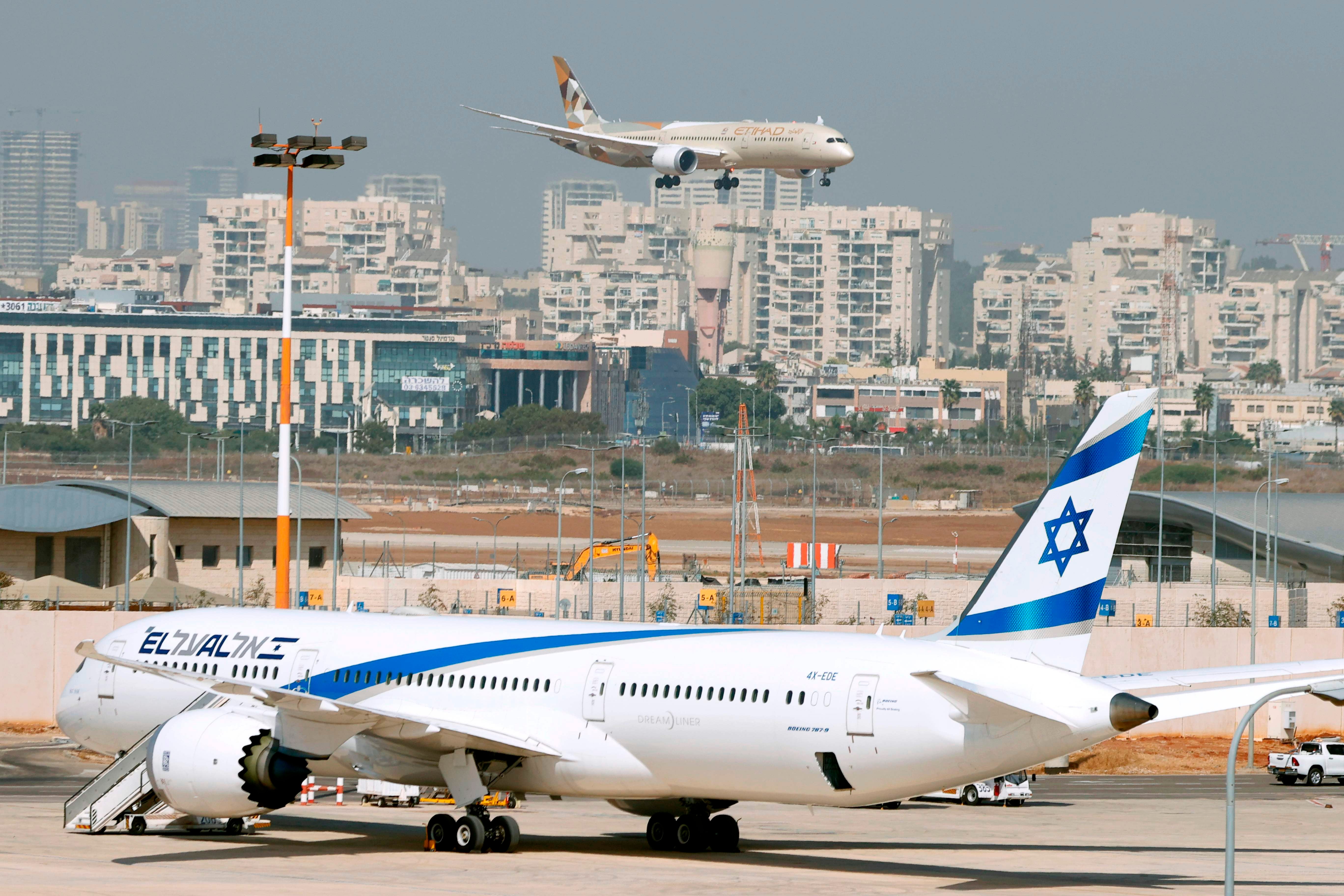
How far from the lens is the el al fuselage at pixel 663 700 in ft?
104

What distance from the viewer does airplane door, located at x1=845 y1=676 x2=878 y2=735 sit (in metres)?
32.3

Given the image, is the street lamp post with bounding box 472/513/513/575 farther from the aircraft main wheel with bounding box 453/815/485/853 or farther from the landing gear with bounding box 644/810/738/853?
the aircraft main wheel with bounding box 453/815/485/853

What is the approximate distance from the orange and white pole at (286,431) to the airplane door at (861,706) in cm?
2159

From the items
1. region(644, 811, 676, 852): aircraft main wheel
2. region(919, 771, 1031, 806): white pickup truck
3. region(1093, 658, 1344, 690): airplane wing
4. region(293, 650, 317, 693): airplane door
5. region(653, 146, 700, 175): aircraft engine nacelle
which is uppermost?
region(653, 146, 700, 175): aircraft engine nacelle

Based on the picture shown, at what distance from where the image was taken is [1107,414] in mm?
32281

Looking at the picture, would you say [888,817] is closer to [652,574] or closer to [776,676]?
[776,676]

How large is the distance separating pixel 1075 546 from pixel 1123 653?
47591mm

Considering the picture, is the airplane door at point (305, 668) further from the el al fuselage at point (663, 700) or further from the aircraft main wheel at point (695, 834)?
the aircraft main wheel at point (695, 834)

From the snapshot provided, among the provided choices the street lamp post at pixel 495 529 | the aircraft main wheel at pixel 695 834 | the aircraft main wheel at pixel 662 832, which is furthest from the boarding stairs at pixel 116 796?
the street lamp post at pixel 495 529

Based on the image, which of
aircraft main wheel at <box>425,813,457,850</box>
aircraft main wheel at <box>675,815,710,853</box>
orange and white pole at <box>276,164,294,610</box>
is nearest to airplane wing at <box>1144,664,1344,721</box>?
aircraft main wheel at <box>675,815,710,853</box>

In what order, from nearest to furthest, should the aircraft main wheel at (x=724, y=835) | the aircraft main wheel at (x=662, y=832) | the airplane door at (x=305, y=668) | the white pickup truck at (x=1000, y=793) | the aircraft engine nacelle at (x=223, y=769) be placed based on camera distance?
the aircraft engine nacelle at (x=223, y=769), the aircraft main wheel at (x=724, y=835), the aircraft main wheel at (x=662, y=832), the airplane door at (x=305, y=668), the white pickup truck at (x=1000, y=793)

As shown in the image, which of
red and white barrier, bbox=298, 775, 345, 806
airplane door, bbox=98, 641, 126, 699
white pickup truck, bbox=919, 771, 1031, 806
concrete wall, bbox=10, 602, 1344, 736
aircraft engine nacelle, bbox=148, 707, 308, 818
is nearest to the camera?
aircraft engine nacelle, bbox=148, 707, 308, 818

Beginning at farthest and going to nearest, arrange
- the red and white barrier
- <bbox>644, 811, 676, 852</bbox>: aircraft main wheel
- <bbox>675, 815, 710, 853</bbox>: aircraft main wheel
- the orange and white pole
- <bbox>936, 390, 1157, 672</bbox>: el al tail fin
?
the orange and white pole
the red and white barrier
<bbox>644, 811, 676, 852</bbox>: aircraft main wheel
<bbox>675, 815, 710, 853</bbox>: aircraft main wheel
<bbox>936, 390, 1157, 672</bbox>: el al tail fin

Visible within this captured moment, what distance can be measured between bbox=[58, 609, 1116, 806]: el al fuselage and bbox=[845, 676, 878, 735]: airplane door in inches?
1.6
